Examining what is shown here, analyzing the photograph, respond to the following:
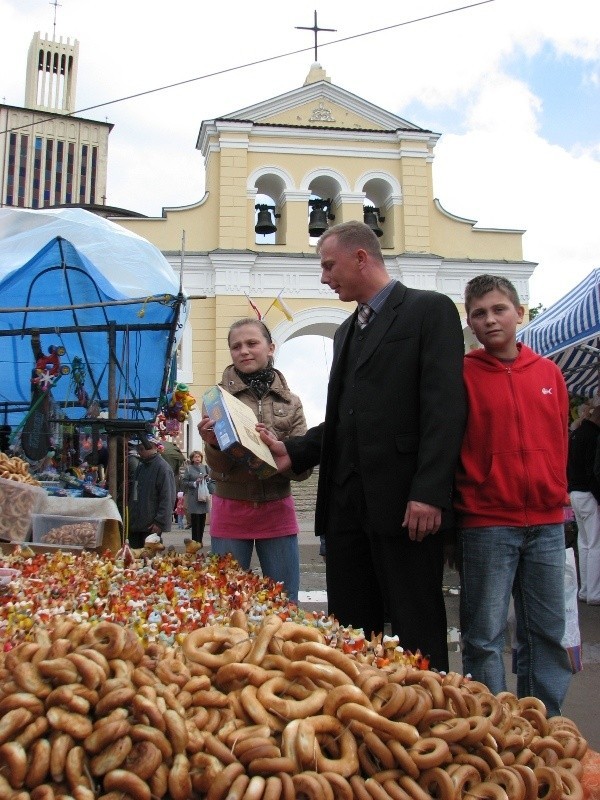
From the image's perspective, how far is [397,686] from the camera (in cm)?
136

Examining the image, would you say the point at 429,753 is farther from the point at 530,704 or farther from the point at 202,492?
the point at 202,492

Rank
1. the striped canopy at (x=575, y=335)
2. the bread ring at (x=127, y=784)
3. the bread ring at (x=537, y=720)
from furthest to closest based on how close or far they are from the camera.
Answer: the striped canopy at (x=575, y=335) → the bread ring at (x=537, y=720) → the bread ring at (x=127, y=784)

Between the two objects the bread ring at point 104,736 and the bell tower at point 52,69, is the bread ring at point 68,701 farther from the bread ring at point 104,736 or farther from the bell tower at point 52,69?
the bell tower at point 52,69

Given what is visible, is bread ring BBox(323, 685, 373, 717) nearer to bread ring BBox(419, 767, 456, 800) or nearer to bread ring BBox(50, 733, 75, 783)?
bread ring BBox(419, 767, 456, 800)

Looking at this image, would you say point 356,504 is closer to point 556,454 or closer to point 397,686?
point 556,454

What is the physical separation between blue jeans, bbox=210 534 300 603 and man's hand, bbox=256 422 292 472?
0.44 metres

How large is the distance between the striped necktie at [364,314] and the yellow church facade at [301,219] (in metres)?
15.5

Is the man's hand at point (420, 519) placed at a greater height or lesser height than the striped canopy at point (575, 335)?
lesser

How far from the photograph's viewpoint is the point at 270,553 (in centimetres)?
330

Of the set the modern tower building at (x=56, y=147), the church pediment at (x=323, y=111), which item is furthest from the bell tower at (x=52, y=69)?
the church pediment at (x=323, y=111)

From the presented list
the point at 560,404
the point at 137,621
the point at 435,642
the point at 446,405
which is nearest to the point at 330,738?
the point at 137,621

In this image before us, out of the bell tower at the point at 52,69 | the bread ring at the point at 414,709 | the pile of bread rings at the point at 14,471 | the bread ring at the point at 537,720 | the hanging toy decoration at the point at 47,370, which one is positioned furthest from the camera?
the bell tower at the point at 52,69

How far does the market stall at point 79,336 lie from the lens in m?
4.84

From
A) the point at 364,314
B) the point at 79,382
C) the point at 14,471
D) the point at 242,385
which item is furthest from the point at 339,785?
the point at 79,382
